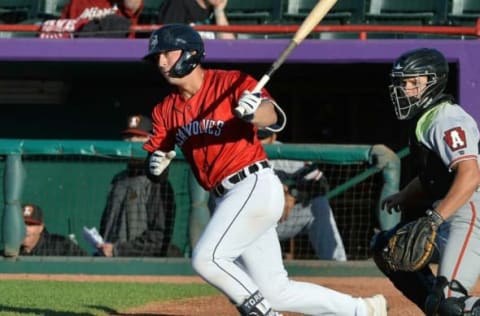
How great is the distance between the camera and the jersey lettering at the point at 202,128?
18.0ft

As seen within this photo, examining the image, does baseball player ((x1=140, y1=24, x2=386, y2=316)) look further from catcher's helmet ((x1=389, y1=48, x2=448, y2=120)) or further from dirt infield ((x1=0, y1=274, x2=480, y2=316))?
dirt infield ((x1=0, y1=274, x2=480, y2=316))

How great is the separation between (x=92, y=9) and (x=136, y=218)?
2342mm

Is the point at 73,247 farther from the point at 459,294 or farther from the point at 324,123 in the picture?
the point at 459,294

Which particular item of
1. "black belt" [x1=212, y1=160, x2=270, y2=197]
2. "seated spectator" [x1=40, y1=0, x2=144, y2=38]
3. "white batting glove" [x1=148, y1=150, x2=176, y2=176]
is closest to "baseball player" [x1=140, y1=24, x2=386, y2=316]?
"black belt" [x1=212, y1=160, x2=270, y2=197]

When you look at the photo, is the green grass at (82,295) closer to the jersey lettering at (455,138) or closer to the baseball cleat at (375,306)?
the baseball cleat at (375,306)

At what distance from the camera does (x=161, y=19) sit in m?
10.4

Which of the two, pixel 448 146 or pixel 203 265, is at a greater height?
pixel 448 146

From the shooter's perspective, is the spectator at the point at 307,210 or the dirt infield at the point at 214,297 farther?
the spectator at the point at 307,210

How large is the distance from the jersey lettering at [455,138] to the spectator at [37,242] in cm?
540

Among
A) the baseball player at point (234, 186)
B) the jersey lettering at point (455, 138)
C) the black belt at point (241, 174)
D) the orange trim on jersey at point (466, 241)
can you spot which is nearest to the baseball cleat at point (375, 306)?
the baseball player at point (234, 186)

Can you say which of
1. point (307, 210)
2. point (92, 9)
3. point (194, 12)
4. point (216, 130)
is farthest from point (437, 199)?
point (92, 9)

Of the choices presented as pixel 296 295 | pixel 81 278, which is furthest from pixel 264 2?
pixel 296 295

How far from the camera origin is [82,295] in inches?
311

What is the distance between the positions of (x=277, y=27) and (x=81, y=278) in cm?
280
